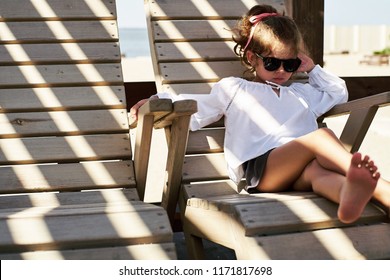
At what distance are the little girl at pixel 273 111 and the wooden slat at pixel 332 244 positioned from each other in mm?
272

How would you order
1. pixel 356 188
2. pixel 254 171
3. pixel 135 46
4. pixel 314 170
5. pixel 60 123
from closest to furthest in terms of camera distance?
1. pixel 356 188
2. pixel 314 170
3. pixel 254 171
4. pixel 60 123
5. pixel 135 46

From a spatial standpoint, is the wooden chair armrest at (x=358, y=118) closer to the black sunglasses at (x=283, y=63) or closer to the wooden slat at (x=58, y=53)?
the black sunglasses at (x=283, y=63)

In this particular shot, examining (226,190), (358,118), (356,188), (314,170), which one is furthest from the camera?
(226,190)

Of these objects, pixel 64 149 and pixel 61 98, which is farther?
pixel 61 98

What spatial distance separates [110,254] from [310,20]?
2323 mm

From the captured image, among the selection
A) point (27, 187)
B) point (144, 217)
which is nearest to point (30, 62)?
point (27, 187)

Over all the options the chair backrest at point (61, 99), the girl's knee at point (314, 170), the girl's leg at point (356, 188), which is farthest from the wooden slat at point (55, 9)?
the girl's leg at point (356, 188)

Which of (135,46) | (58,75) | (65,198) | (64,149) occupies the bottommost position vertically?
(135,46)

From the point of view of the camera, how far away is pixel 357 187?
2.23 meters

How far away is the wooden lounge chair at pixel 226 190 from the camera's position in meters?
2.26

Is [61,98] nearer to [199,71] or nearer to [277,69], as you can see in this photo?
[199,71]

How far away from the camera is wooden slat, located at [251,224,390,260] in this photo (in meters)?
2.21

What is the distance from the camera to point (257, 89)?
3.08 m

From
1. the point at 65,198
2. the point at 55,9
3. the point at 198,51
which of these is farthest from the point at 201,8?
the point at 65,198
